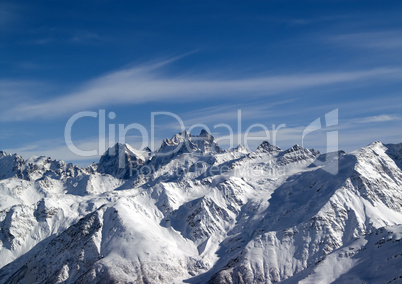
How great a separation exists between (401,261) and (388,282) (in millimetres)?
15833

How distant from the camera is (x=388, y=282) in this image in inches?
7377

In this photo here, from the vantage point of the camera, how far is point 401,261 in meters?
199
